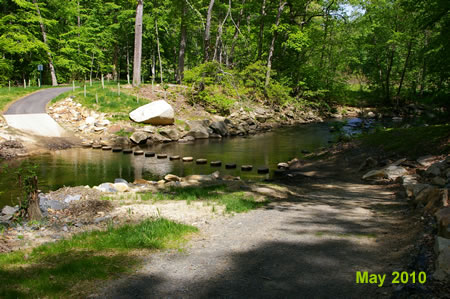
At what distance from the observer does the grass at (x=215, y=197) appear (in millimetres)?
8258

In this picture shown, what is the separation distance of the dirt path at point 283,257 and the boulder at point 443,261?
1.64ft

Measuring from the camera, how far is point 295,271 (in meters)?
4.48

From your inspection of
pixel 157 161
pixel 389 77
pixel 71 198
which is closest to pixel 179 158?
pixel 157 161

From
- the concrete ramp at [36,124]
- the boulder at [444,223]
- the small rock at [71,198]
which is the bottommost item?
the small rock at [71,198]

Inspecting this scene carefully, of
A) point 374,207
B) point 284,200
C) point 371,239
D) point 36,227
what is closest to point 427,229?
point 371,239

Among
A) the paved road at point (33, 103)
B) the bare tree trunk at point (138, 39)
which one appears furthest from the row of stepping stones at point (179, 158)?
the bare tree trunk at point (138, 39)

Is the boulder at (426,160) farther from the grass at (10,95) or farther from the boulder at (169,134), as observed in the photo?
the grass at (10,95)

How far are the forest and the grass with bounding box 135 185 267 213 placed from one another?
20.1m

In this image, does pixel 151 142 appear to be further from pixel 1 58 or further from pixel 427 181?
pixel 1 58

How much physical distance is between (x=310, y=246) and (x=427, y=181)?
5.42 meters

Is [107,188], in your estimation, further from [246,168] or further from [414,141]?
[414,141]

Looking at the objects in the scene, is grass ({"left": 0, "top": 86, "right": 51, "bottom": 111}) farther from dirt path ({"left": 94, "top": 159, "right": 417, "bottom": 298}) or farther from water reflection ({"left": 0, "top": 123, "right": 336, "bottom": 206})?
dirt path ({"left": 94, "top": 159, "right": 417, "bottom": 298})

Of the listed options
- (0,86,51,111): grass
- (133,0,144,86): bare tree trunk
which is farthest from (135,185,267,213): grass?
(133,0,144,86): bare tree trunk

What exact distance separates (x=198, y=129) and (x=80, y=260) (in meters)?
20.2
